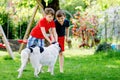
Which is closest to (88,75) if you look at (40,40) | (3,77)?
(40,40)

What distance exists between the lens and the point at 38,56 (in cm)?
809

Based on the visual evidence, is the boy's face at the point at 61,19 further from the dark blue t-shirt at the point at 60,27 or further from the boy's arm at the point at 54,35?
the boy's arm at the point at 54,35

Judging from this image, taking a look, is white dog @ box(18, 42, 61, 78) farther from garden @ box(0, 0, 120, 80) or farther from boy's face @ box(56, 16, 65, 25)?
garden @ box(0, 0, 120, 80)

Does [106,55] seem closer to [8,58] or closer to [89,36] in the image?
[8,58]

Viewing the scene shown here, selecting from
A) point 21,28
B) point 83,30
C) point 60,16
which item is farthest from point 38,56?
point 21,28

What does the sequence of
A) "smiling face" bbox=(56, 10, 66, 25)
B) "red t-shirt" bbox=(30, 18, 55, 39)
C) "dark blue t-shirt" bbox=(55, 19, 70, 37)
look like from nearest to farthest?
1. "red t-shirt" bbox=(30, 18, 55, 39)
2. "smiling face" bbox=(56, 10, 66, 25)
3. "dark blue t-shirt" bbox=(55, 19, 70, 37)

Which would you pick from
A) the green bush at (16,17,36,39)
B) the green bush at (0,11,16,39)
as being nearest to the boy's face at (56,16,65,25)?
the green bush at (0,11,16,39)

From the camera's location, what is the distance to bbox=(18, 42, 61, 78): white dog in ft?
26.2

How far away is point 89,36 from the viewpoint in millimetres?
22547

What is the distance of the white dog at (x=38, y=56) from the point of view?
7985 millimetres

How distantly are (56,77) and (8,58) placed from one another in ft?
17.3

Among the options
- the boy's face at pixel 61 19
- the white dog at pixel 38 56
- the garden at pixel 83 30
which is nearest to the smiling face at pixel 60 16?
the boy's face at pixel 61 19

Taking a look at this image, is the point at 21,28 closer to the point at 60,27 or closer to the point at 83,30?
the point at 83,30

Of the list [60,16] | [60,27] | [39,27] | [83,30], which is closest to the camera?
[39,27]
